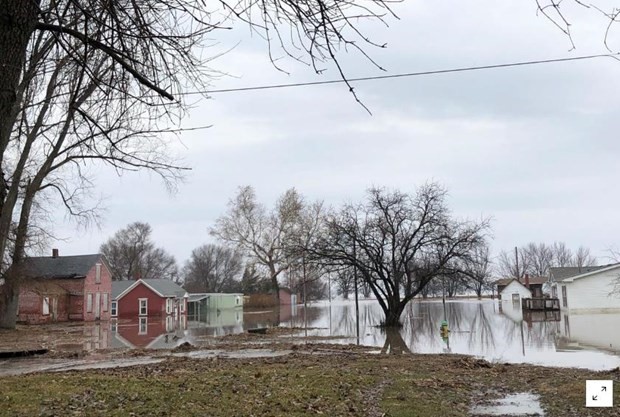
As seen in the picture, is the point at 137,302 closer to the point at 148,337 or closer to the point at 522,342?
the point at 148,337

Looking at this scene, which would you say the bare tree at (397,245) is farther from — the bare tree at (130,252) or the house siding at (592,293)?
the bare tree at (130,252)

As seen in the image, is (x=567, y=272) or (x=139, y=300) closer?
(x=567, y=272)

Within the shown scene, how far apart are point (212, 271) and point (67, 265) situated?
5447 centimetres

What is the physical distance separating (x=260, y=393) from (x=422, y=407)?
7.18ft

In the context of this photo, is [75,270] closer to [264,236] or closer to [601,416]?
[264,236]

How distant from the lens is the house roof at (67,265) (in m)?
51.1

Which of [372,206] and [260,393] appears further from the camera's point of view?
[372,206]

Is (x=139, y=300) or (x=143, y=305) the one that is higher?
(x=139, y=300)

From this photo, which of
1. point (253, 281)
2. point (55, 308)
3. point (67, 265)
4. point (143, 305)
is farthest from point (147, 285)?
point (253, 281)

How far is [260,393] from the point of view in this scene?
26.9ft

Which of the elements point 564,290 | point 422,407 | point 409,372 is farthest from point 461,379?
point 564,290

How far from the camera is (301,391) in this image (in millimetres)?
8398

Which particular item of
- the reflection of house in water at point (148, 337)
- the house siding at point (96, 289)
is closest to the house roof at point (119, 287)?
the house siding at point (96, 289)

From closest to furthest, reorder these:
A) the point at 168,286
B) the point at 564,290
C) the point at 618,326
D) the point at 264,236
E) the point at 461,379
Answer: the point at 461,379
the point at 618,326
the point at 564,290
the point at 168,286
the point at 264,236
